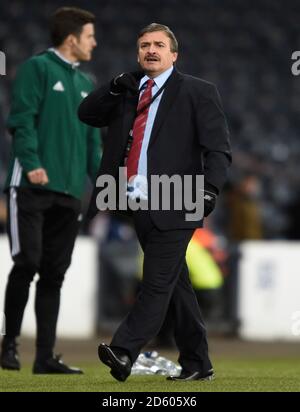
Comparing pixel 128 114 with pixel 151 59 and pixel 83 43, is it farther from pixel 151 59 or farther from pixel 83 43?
pixel 83 43

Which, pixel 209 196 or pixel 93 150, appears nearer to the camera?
pixel 209 196

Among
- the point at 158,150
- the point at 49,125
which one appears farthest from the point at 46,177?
the point at 158,150

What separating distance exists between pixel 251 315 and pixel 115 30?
8.67 metres

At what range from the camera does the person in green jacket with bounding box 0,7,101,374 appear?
7.55m

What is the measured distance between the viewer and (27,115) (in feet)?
24.7

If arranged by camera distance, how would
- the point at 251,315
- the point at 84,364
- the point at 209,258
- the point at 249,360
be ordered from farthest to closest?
the point at 251,315
the point at 209,258
the point at 249,360
the point at 84,364

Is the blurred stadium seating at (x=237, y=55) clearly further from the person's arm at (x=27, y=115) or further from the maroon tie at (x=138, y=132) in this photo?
the maroon tie at (x=138, y=132)

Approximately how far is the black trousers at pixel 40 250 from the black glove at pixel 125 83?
Result: 1.35 metres

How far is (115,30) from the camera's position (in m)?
21.4

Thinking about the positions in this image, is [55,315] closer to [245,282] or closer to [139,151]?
[139,151]

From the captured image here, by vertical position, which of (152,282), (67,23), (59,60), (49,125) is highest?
(67,23)

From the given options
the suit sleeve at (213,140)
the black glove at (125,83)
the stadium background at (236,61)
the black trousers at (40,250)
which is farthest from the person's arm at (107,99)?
the stadium background at (236,61)

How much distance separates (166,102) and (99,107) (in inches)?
15.3

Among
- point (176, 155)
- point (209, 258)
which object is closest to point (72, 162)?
point (176, 155)
